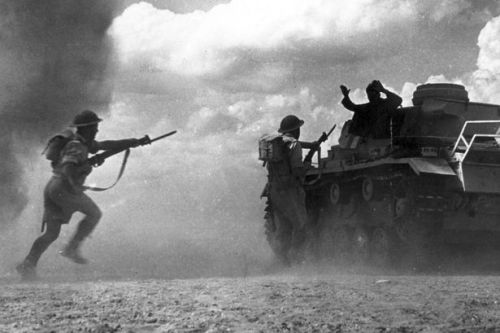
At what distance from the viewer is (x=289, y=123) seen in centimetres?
992

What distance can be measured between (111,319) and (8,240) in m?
12.6

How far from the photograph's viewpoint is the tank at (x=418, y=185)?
9.80 meters

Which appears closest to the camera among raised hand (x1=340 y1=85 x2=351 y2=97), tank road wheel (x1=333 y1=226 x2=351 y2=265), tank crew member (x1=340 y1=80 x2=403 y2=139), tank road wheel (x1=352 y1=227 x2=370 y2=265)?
tank road wheel (x1=352 y1=227 x2=370 y2=265)

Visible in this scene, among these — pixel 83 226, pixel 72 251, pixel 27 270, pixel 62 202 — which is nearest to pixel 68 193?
pixel 62 202

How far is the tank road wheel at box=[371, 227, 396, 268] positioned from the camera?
36.2 ft

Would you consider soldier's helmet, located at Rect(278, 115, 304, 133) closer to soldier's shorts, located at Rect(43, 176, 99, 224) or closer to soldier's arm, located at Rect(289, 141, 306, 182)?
soldier's arm, located at Rect(289, 141, 306, 182)

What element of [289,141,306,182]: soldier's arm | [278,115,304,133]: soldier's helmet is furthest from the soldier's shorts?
[278,115,304,133]: soldier's helmet

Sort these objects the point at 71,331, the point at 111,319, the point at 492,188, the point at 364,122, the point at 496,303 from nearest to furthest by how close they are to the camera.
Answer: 1. the point at 71,331
2. the point at 111,319
3. the point at 496,303
4. the point at 492,188
5. the point at 364,122

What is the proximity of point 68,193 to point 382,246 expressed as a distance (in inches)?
201

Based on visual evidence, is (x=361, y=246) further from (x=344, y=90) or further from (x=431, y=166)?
(x=431, y=166)

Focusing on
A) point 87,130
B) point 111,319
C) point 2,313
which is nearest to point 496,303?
point 111,319

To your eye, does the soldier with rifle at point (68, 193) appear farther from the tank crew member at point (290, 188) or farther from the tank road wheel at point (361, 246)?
the tank road wheel at point (361, 246)

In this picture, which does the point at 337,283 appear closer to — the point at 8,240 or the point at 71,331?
the point at 71,331

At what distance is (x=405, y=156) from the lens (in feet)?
33.5
